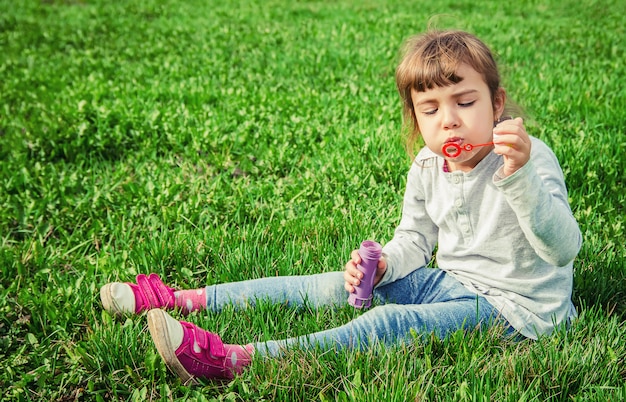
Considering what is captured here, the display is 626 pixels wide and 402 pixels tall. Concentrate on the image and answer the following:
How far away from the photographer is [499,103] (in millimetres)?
2580

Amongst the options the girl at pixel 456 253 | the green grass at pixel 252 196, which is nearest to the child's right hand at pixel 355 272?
the girl at pixel 456 253

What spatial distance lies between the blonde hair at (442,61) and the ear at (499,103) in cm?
2

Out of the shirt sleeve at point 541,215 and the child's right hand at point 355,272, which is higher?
the shirt sleeve at point 541,215

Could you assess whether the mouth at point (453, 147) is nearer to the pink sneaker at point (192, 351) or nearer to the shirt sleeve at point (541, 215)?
the shirt sleeve at point (541, 215)

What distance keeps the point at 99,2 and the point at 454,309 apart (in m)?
12.1

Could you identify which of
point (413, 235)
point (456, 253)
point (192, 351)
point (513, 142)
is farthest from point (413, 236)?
point (192, 351)

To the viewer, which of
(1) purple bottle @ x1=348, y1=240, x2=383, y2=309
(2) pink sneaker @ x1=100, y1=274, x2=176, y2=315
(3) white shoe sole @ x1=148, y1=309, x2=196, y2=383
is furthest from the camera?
(2) pink sneaker @ x1=100, y1=274, x2=176, y2=315

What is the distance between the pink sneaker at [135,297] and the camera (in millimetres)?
2736

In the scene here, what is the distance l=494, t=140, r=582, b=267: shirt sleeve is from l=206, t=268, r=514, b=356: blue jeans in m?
0.38

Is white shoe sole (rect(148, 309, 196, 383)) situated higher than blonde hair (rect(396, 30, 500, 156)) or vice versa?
blonde hair (rect(396, 30, 500, 156))

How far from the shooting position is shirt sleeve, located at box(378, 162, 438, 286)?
9.06ft

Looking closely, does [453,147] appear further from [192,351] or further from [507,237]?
[192,351]

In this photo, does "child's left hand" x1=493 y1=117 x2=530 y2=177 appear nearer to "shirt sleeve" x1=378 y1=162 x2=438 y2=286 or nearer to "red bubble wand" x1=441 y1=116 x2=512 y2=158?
"red bubble wand" x1=441 y1=116 x2=512 y2=158

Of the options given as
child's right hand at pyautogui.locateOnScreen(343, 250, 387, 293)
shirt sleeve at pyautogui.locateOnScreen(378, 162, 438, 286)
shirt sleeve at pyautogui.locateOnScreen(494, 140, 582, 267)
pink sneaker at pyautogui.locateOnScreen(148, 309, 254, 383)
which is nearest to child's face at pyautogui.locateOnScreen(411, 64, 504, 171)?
shirt sleeve at pyautogui.locateOnScreen(494, 140, 582, 267)
